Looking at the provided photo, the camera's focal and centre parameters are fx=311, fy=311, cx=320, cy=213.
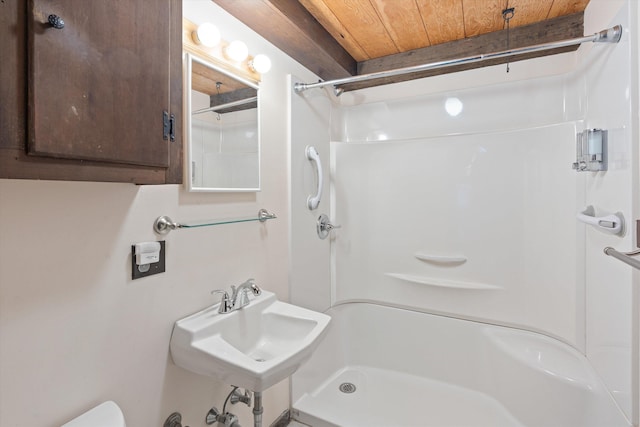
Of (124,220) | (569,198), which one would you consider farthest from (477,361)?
(124,220)

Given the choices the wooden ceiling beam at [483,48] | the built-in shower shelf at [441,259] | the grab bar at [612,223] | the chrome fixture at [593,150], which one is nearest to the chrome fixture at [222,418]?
the built-in shower shelf at [441,259]

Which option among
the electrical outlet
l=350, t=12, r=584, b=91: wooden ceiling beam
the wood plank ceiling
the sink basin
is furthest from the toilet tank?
l=350, t=12, r=584, b=91: wooden ceiling beam

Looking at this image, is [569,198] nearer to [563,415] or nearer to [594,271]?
[594,271]

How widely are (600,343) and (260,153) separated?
1.88 meters

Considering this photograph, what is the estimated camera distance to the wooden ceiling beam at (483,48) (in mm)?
1892

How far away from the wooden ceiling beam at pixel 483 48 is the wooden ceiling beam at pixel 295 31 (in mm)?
331

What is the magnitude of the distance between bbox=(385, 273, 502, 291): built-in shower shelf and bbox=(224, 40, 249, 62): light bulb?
1.68m

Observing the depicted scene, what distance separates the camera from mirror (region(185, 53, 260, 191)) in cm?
127

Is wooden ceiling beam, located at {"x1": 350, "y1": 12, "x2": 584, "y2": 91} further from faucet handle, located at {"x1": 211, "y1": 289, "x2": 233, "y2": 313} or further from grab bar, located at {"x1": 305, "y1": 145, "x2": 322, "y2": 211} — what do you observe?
faucet handle, located at {"x1": 211, "y1": 289, "x2": 233, "y2": 313}

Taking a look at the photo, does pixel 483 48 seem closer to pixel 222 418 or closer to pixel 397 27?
pixel 397 27

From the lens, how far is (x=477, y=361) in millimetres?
1957

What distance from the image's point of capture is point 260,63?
1.54 m

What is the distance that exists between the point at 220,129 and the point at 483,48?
188cm

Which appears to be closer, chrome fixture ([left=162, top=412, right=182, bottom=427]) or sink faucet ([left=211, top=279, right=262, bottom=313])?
chrome fixture ([left=162, top=412, right=182, bottom=427])
